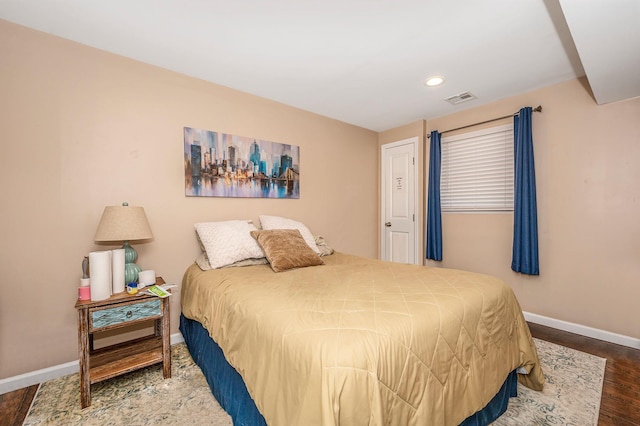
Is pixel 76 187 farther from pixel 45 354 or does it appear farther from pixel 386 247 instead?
pixel 386 247

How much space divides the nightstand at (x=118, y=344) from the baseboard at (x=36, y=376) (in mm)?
246

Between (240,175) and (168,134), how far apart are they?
71 cm

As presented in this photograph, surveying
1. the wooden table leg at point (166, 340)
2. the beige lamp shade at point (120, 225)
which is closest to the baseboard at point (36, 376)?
the wooden table leg at point (166, 340)

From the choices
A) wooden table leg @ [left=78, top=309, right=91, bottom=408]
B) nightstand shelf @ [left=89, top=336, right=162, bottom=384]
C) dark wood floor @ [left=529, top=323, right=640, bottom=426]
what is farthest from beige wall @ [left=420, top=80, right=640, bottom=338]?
wooden table leg @ [left=78, top=309, right=91, bottom=408]

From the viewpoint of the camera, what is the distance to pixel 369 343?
1005mm

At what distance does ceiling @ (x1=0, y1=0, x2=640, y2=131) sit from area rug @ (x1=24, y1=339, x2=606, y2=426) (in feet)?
7.09

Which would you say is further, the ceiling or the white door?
the white door

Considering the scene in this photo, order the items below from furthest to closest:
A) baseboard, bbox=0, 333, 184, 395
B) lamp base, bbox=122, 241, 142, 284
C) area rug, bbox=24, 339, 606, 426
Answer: lamp base, bbox=122, 241, 142, 284 < baseboard, bbox=0, 333, 184, 395 < area rug, bbox=24, 339, 606, 426

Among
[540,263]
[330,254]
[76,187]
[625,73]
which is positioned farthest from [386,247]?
[76,187]

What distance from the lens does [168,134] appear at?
2.43 m

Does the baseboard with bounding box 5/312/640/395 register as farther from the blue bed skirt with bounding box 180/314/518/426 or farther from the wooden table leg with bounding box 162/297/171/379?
the blue bed skirt with bounding box 180/314/518/426

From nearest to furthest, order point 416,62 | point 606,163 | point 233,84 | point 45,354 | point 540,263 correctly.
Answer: point 45,354 < point 416,62 < point 606,163 < point 233,84 < point 540,263

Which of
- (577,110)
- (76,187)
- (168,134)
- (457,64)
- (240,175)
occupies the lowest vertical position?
(76,187)

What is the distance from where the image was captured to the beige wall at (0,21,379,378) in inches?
73.4
